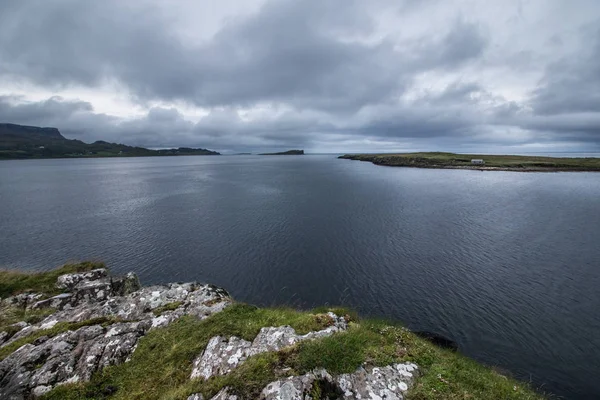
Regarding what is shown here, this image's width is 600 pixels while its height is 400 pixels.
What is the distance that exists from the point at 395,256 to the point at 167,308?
30721mm

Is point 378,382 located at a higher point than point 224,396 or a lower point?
lower

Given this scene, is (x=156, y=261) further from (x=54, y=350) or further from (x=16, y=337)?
(x=54, y=350)

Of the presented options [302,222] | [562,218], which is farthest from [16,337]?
[562,218]

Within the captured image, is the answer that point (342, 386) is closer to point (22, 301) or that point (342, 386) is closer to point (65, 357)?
point (65, 357)

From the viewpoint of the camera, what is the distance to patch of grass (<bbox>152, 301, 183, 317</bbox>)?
1661 centimetres

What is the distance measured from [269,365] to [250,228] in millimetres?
41529

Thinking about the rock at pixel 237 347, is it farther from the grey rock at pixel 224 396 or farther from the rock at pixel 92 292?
the rock at pixel 92 292

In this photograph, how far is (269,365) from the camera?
10320 mm

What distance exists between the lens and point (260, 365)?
1030cm

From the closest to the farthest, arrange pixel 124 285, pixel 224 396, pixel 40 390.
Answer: pixel 224 396
pixel 40 390
pixel 124 285

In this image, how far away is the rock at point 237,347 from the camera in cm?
1089

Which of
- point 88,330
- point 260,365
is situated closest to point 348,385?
point 260,365

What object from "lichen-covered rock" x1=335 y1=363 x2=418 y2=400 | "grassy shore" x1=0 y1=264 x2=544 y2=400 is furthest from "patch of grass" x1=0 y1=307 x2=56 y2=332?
"lichen-covered rock" x1=335 y1=363 x2=418 y2=400

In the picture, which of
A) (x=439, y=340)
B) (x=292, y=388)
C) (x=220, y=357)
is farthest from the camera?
(x=439, y=340)
